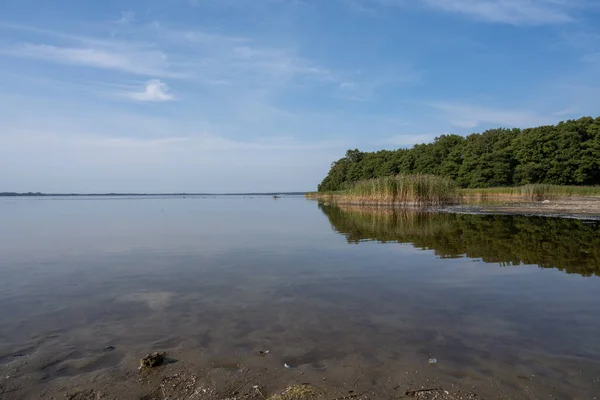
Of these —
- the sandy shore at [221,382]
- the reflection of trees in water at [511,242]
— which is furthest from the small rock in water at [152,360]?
the reflection of trees in water at [511,242]

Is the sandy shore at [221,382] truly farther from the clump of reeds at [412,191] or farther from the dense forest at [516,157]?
Answer: the dense forest at [516,157]

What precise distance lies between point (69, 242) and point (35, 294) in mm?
9065

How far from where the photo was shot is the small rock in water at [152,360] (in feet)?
14.5

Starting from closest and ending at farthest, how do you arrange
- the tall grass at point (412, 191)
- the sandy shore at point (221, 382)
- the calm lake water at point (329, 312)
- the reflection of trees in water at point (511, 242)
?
the sandy shore at point (221, 382) < the calm lake water at point (329, 312) < the reflection of trees in water at point (511, 242) < the tall grass at point (412, 191)

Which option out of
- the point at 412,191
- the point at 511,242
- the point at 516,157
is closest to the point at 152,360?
the point at 511,242

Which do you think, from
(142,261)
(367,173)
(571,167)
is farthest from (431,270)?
(367,173)

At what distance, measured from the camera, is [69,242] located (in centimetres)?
1583

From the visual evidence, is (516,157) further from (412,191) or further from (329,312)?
(329,312)

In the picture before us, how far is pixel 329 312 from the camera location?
21.1 ft

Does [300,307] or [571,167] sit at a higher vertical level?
[571,167]

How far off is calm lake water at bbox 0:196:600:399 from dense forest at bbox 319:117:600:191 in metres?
61.8

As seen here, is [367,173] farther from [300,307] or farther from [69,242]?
[300,307]

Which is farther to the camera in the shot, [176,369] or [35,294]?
[35,294]

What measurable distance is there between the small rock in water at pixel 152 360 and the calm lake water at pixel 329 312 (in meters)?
0.24
